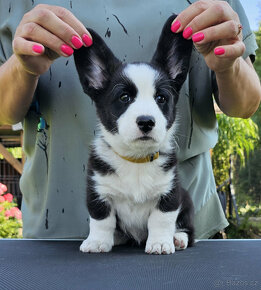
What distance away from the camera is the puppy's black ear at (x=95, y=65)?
1.67 meters

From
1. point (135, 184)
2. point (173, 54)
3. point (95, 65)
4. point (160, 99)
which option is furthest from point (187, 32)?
point (135, 184)

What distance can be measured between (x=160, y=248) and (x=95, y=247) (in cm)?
25

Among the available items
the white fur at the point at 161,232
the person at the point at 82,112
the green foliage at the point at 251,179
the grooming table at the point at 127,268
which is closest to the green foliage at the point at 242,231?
the green foliage at the point at 251,179

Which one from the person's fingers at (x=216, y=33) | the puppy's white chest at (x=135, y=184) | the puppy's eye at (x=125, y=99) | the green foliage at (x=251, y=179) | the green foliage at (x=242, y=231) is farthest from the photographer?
the green foliage at (x=251, y=179)

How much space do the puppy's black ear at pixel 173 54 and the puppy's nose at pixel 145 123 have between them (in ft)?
0.92

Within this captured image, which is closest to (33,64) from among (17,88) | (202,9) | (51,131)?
(17,88)

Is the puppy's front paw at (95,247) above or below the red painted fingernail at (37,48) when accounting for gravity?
below

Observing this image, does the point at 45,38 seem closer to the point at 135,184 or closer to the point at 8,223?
the point at 135,184

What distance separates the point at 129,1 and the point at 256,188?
45.2 ft

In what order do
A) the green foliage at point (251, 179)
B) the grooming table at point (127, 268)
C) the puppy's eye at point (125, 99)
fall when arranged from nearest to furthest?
the grooming table at point (127, 268), the puppy's eye at point (125, 99), the green foliage at point (251, 179)

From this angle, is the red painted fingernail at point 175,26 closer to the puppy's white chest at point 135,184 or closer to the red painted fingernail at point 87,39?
the red painted fingernail at point 87,39

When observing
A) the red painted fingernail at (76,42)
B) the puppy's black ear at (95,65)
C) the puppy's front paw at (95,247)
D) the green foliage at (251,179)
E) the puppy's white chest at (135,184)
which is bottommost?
the green foliage at (251,179)

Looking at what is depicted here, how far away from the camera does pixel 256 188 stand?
49.5ft

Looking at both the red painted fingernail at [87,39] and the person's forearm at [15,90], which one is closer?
the red painted fingernail at [87,39]
